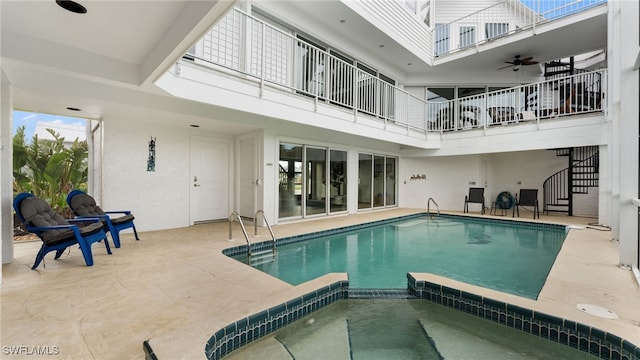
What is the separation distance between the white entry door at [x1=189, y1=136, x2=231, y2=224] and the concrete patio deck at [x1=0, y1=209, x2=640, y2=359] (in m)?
2.37

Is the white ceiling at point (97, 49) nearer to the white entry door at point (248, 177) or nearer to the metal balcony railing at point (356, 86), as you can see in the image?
the metal balcony railing at point (356, 86)

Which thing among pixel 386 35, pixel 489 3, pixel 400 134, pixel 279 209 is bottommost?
pixel 279 209

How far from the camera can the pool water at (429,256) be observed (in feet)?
12.6

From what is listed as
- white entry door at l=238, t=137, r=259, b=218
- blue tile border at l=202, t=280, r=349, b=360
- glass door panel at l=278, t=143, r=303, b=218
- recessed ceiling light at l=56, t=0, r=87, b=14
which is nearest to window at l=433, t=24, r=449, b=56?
glass door panel at l=278, t=143, r=303, b=218

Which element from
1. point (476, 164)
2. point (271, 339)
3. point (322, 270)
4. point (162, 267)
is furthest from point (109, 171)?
point (476, 164)

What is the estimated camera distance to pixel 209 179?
6984 millimetres

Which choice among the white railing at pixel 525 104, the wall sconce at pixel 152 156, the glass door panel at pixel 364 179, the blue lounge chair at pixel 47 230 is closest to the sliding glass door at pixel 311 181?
the glass door panel at pixel 364 179

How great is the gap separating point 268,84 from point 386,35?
4508 millimetres

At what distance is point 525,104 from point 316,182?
23.2 ft

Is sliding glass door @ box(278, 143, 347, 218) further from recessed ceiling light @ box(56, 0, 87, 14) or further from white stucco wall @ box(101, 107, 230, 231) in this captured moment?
recessed ceiling light @ box(56, 0, 87, 14)

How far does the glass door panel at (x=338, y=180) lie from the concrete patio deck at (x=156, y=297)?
181 inches

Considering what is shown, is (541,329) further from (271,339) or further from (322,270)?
(322,270)

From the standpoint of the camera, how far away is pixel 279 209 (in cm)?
705

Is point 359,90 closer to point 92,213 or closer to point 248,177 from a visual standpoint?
point 248,177
